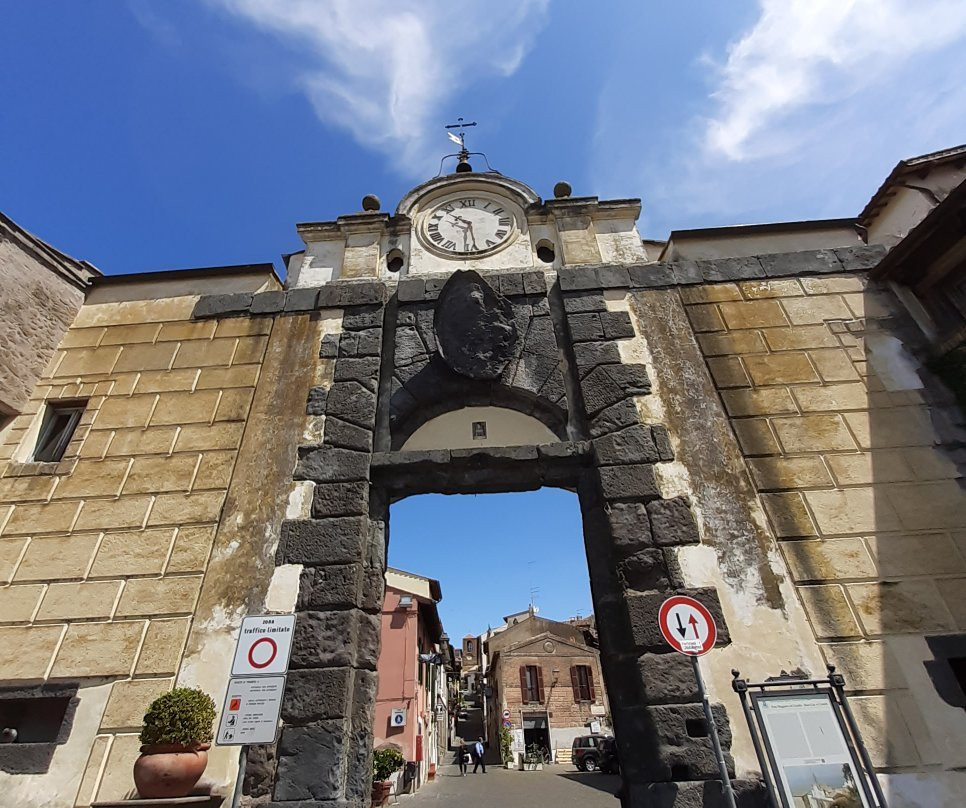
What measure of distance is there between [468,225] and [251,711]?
633cm

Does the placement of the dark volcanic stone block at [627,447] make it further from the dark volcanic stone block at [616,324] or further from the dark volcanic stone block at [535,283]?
the dark volcanic stone block at [535,283]

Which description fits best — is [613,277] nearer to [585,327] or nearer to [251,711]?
[585,327]

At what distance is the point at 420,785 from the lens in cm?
1688

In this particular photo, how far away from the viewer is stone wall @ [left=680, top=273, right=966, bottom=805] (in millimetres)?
4090

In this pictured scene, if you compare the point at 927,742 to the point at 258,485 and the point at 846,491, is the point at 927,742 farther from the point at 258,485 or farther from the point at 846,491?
the point at 258,485

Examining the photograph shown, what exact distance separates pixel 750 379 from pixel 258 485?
207 inches

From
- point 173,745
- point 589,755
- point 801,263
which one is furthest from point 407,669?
point 801,263

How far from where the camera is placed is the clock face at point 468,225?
7.47 metres

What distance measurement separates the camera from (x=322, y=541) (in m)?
4.98

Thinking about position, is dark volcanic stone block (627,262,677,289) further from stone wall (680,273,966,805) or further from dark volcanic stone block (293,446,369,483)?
dark volcanic stone block (293,446,369,483)

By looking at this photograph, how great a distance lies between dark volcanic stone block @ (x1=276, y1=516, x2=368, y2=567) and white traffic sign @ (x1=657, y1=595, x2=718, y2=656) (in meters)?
2.66

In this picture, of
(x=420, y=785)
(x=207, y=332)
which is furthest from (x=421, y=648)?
(x=207, y=332)

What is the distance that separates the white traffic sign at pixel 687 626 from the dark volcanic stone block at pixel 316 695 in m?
2.53

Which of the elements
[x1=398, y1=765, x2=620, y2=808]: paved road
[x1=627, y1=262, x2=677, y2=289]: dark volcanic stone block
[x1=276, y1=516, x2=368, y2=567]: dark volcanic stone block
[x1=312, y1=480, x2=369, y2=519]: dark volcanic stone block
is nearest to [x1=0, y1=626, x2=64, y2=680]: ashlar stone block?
[x1=276, y1=516, x2=368, y2=567]: dark volcanic stone block
